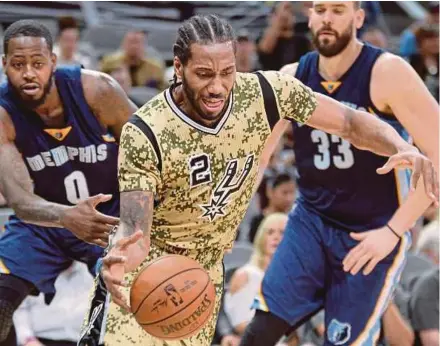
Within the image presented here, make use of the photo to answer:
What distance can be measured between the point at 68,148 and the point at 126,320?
1373 mm

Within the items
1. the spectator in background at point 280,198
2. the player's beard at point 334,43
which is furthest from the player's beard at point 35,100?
the spectator in background at point 280,198

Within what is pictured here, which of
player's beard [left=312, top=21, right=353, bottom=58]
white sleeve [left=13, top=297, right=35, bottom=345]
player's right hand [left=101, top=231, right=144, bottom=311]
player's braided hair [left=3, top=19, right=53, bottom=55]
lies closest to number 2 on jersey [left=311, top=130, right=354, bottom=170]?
player's beard [left=312, top=21, right=353, bottom=58]

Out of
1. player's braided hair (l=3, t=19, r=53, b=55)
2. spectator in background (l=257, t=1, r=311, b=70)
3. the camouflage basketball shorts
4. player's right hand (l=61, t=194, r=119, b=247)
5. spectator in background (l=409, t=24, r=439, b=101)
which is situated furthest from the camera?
spectator in background (l=257, t=1, r=311, b=70)

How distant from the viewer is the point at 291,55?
10.4m

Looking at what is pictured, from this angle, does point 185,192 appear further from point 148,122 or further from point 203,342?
point 203,342

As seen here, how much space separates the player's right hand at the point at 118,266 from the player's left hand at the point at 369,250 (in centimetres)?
167

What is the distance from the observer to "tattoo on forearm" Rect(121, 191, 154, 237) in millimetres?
3963

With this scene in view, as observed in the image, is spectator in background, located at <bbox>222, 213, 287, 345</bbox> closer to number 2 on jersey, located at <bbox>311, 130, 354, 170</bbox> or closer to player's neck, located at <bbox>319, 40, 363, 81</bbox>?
number 2 on jersey, located at <bbox>311, 130, 354, 170</bbox>

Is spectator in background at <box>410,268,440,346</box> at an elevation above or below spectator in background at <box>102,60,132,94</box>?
below

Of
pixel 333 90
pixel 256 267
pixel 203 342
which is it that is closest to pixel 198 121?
pixel 203 342

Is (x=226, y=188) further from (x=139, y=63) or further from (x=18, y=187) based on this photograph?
(x=139, y=63)

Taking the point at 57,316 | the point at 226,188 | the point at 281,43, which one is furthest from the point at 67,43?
the point at 226,188

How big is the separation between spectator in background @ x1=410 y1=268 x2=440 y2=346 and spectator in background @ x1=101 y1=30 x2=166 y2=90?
12.8ft

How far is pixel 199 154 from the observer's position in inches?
164
